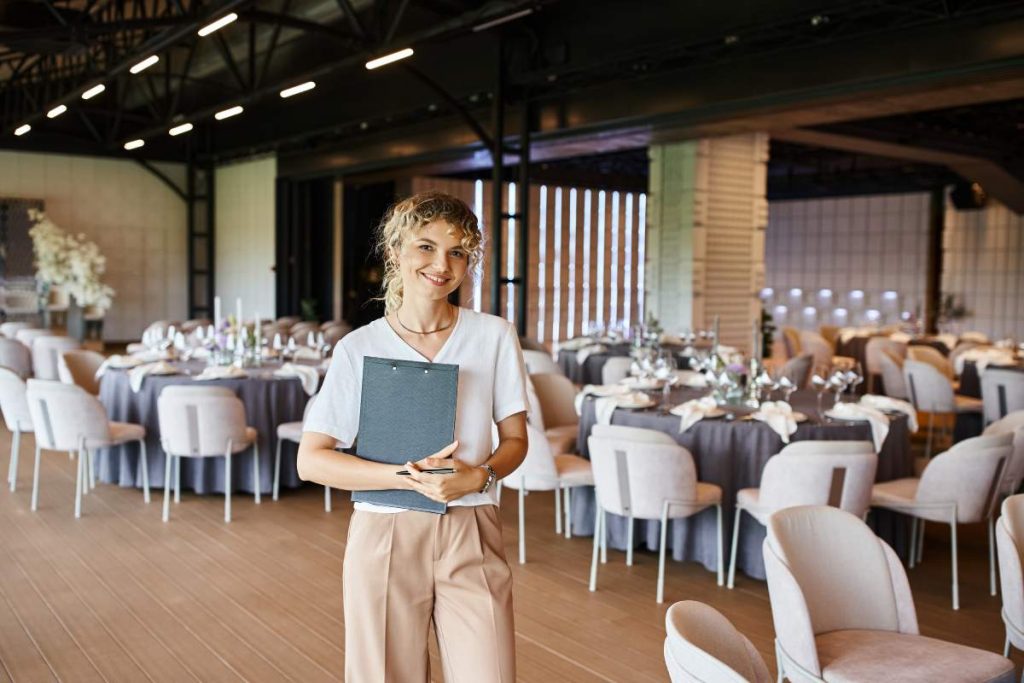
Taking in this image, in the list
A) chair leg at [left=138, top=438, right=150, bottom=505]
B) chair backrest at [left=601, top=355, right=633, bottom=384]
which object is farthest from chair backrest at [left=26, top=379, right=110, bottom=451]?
chair backrest at [left=601, top=355, right=633, bottom=384]

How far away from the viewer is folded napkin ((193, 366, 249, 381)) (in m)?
7.01

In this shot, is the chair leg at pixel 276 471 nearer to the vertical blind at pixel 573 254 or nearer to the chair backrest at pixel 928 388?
the chair backrest at pixel 928 388

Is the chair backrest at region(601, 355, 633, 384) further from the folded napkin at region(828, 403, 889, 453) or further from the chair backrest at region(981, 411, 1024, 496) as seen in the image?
the chair backrest at region(981, 411, 1024, 496)

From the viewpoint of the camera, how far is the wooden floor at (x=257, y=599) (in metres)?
4.08

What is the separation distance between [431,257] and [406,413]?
33 centimetres

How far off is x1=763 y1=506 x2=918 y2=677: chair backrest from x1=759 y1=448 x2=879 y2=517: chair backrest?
61.6 inches

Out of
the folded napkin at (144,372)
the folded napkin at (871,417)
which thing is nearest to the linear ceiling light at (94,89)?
the folded napkin at (144,372)

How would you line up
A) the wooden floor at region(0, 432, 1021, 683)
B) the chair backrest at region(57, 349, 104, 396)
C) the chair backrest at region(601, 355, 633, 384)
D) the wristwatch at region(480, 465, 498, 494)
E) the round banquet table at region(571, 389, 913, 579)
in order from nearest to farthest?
the wristwatch at region(480, 465, 498, 494), the wooden floor at region(0, 432, 1021, 683), the round banquet table at region(571, 389, 913, 579), the chair backrest at region(601, 355, 633, 384), the chair backrest at region(57, 349, 104, 396)

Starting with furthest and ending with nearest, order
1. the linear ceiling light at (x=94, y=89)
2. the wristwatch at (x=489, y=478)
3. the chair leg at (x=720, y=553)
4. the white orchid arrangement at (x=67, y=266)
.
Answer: the white orchid arrangement at (x=67, y=266)
the linear ceiling light at (x=94, y=89)
the chair leg at (x=720, y=553)
the wristwatch at (x=489, y=478)

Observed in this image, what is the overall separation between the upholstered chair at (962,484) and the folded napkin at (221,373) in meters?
4.48

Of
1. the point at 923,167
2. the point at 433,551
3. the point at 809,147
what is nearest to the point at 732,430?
the point at 433,551

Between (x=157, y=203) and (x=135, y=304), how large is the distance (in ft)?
7.05

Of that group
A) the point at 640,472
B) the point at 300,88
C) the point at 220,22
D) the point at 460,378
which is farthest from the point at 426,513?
the point at 300,88

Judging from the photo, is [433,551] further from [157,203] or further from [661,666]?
[157,203]
